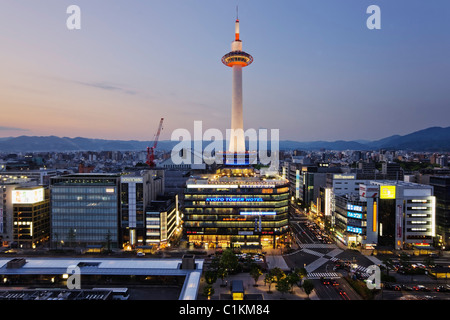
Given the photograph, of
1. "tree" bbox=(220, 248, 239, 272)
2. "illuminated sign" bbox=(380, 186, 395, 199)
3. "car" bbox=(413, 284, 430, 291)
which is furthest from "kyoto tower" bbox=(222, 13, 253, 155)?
"car" bbox=(413, 284, 430, 291)

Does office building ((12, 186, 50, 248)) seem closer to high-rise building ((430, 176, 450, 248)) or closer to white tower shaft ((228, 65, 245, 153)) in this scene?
white tower shaft ((228, 65, 245, 153))

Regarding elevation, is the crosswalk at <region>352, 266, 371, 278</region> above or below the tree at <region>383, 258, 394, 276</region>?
below

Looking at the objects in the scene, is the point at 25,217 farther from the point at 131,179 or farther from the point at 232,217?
the point at 232,217

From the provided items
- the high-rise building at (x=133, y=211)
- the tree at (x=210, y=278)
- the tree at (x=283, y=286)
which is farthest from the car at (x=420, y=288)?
the high-rise building at (x=133, y=211)

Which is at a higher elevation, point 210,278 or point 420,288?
point 210,278

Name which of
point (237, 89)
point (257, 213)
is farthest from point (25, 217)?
point (237, 89)
